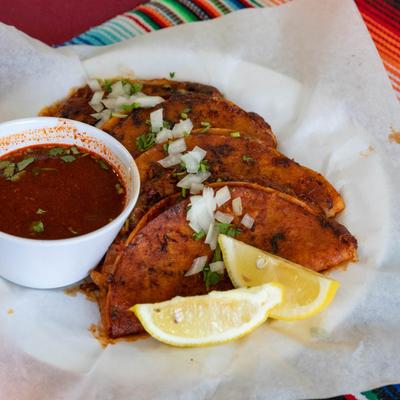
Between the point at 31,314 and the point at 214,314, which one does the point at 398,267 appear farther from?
the point at 31,314

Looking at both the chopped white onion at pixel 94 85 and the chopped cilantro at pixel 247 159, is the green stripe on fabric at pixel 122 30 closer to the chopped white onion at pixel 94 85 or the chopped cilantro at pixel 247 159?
the chopped white onion at pixel 94 85

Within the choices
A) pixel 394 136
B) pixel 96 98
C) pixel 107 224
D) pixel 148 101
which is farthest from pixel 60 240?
pixel 394 136

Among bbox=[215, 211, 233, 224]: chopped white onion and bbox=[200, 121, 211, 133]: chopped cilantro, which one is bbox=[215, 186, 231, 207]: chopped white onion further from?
bbox=[200, 121, 211, 133]: chopped cilantro

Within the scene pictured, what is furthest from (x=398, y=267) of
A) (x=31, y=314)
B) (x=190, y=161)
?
(x=31, y=314)

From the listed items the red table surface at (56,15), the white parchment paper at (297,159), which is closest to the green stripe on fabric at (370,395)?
the white parchment paper at (297,159)

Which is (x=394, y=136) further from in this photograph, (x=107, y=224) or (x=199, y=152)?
(x=107, y=224)
